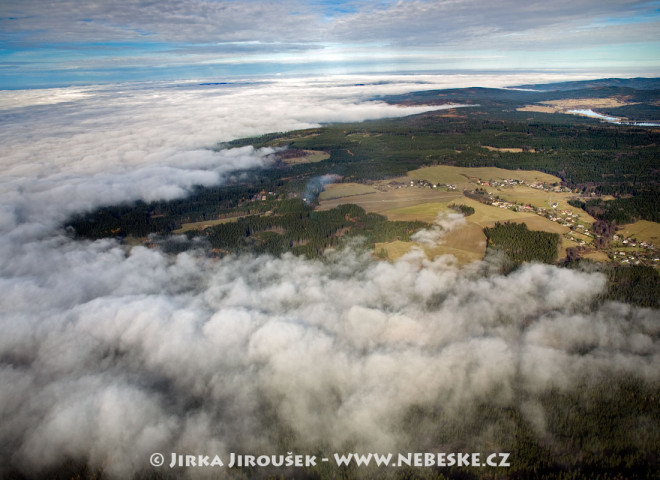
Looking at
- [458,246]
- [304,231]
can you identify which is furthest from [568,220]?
[304,231]

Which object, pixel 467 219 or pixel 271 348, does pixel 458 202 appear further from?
pixel 271 348

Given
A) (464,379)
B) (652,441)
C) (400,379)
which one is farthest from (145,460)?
(652,441)

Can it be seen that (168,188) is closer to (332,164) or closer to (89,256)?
(89,256)

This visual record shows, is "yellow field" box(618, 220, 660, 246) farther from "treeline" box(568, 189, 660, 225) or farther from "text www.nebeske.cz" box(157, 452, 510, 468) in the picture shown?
"text www.nebeske.cz" box(157, 452, 510, 468)

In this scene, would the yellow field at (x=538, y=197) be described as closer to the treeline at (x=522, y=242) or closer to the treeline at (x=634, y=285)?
the treeline at (x=522, y=242)

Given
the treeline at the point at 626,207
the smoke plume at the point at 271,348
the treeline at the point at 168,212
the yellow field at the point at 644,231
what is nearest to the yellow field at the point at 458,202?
the yellow field at the point at 644,231

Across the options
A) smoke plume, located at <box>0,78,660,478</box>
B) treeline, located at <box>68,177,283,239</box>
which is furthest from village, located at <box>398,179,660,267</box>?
treeline, located at <box>68,177,283,239</box>
